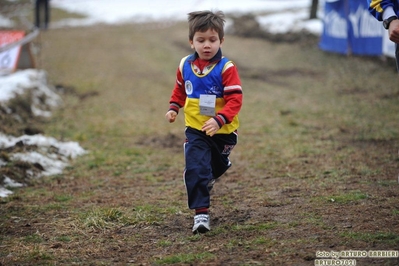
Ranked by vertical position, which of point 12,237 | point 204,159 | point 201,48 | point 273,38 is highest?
point 273,38

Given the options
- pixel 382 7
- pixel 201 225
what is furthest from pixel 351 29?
pixel 201 225

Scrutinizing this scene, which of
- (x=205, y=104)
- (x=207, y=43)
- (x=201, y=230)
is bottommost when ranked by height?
(x=201, y=230)

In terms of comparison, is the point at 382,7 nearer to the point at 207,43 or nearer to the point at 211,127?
the point at 207,43

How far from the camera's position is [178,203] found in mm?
5586

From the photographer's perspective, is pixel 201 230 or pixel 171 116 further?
pixel 171 116

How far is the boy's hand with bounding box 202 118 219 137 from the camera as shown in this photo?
4535 mm

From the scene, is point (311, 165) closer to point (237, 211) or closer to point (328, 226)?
point (237, 211)

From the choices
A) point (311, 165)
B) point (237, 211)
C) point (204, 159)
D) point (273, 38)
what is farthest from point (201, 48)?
point (273, 38)

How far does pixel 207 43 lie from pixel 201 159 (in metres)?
0.96

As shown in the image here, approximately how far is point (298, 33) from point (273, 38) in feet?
2.91

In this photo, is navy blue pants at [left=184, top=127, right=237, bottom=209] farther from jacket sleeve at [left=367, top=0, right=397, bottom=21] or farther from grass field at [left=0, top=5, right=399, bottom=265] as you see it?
jacket sleeve at [left=367, top=0, right=397, bottom=21]

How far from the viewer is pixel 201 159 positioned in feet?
15.4

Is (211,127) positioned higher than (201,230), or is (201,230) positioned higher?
(211,127)

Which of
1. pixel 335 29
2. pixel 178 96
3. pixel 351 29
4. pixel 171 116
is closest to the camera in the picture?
pixel 171 116
